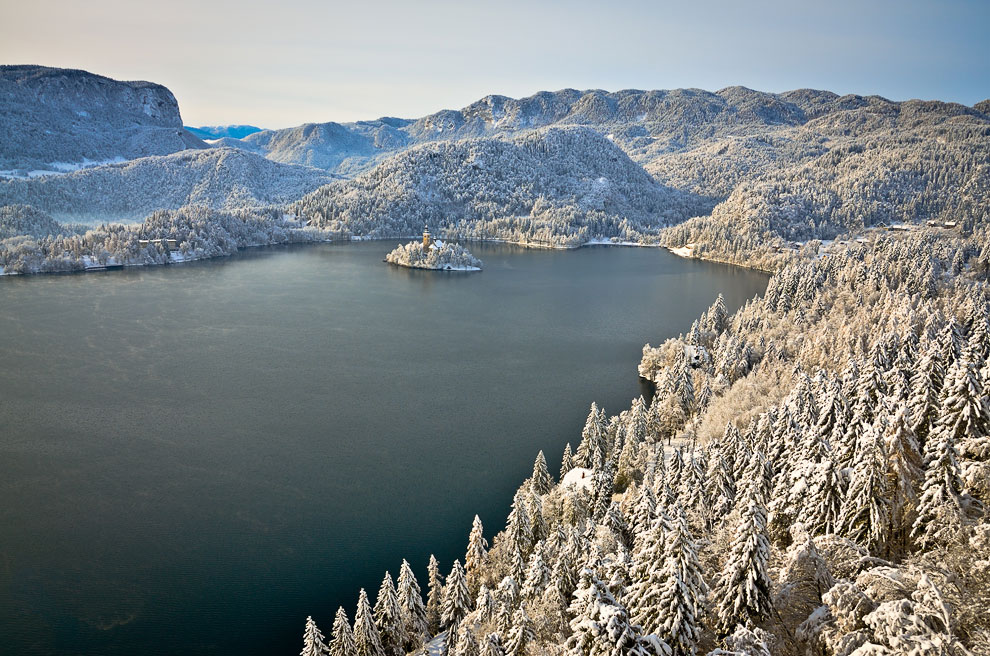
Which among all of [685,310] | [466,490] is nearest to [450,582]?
[466,490]

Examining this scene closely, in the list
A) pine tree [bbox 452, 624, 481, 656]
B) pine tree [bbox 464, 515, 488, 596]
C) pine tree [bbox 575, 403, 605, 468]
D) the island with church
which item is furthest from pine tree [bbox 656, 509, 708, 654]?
the island with church

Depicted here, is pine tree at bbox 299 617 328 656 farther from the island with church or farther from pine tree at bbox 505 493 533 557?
the island with church

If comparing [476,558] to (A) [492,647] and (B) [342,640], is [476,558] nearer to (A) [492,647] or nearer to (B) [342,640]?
(B) [342,640]


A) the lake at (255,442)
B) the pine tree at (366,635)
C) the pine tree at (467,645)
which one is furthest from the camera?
the lake at (255,442)

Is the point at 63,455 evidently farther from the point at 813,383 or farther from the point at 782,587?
the point at 813,383

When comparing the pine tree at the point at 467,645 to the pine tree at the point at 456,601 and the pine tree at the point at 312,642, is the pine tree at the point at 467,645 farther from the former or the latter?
the pine tree at the point at 312,642

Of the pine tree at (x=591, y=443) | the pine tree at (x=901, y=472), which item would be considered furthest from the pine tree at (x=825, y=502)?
the pine tree at (x=591, y=443)

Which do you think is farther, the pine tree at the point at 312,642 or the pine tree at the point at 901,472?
the pine tree at the point at 312,642

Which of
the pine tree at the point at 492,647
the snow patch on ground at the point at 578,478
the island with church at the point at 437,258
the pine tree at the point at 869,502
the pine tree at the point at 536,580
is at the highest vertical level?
the island with church at the point at 437,258
